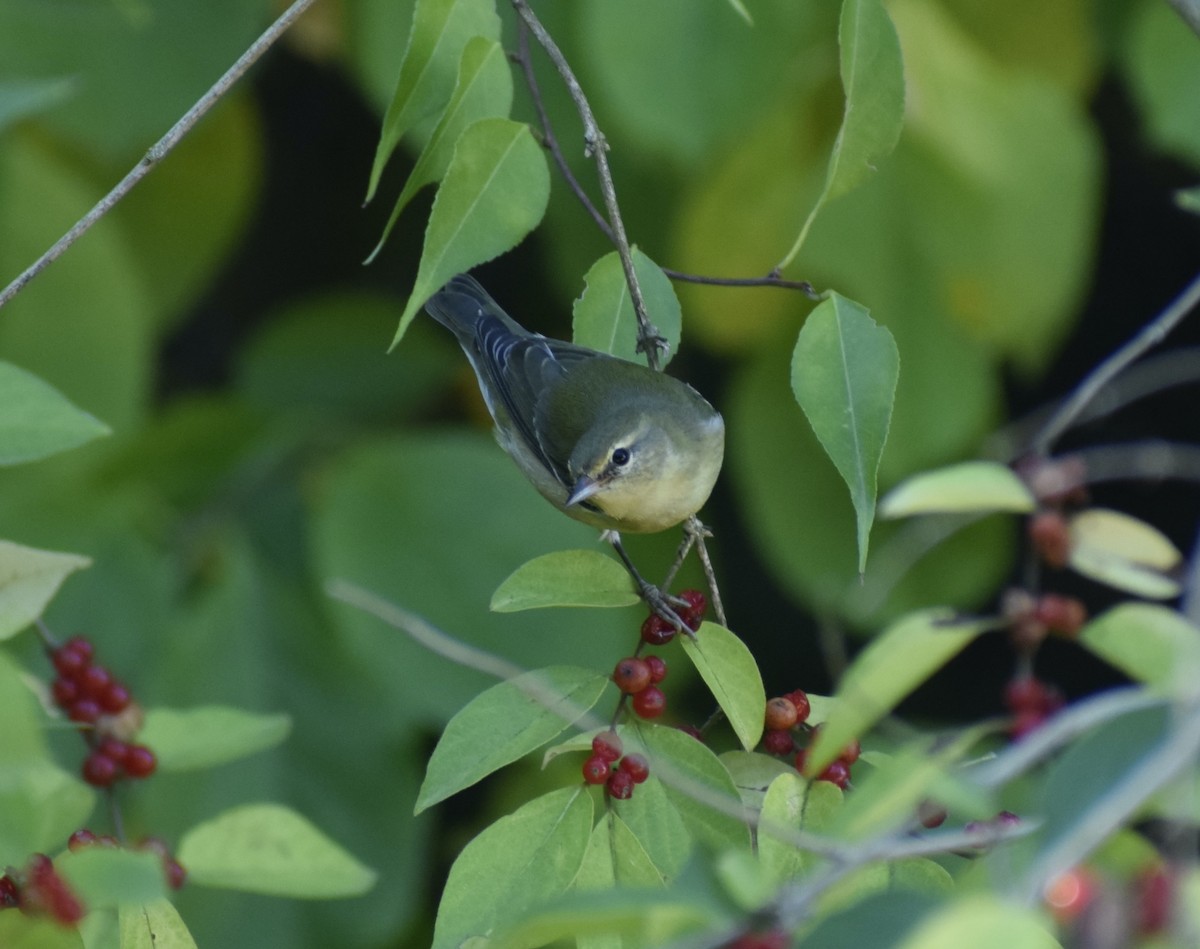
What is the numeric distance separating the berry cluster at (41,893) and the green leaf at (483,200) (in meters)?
0.74

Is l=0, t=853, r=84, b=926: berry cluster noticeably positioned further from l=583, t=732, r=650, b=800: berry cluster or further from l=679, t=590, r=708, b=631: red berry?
l=679, t=590, r=708, b=631: red berry

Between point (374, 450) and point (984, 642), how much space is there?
2503mm

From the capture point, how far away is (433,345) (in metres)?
4.76

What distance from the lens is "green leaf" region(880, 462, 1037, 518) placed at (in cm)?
117

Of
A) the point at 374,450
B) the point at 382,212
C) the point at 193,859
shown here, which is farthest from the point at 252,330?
the point at 193,859

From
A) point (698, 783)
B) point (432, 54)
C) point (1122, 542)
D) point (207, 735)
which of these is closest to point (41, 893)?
point (207, 735)

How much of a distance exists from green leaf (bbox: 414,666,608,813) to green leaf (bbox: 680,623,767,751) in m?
0.17

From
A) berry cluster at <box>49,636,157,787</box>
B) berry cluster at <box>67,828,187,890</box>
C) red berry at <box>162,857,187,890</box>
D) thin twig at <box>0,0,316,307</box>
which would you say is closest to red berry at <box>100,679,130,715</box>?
berry cluster at <box>49,636,157,787</box>

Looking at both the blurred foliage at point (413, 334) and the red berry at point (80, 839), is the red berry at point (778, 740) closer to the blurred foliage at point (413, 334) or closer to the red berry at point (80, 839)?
the red berry at point (80, 839)

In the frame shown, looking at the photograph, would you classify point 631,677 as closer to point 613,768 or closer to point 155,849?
point 613,768

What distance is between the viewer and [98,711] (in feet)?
7.67

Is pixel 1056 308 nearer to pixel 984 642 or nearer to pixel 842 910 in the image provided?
pixel 984 642

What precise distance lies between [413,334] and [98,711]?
2.51 meters

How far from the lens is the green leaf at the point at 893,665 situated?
3.82 ft
